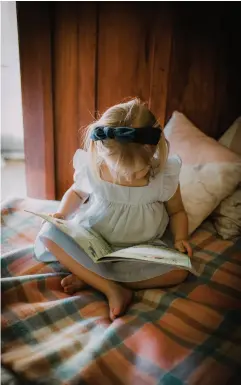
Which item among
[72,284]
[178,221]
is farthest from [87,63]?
[72,284]

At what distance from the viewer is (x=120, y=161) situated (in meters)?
0.91

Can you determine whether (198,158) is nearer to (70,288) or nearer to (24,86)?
(70,288)

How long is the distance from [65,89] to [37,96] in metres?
0.10

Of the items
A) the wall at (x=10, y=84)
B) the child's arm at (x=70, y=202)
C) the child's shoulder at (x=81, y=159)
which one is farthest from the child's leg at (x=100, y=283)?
the wall at (x=10, y=84)

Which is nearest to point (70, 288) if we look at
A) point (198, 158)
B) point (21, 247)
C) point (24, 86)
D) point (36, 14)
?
point (21, 247)

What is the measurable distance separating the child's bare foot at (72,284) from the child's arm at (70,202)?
0.19 meters

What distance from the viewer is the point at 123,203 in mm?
992

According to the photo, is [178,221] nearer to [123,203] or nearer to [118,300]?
[123,203]

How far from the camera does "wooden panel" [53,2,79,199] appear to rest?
1286 millimetres

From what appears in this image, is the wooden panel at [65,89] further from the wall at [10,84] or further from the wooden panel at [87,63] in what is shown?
the wall at [10,84]

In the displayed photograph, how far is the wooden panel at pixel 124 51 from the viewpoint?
1.21 m

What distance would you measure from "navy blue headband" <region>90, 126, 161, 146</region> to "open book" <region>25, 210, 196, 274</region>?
0.22 m

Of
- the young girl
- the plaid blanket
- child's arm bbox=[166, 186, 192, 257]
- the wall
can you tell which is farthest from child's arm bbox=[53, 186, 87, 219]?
Result: the wall

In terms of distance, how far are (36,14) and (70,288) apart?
3.00 ft
